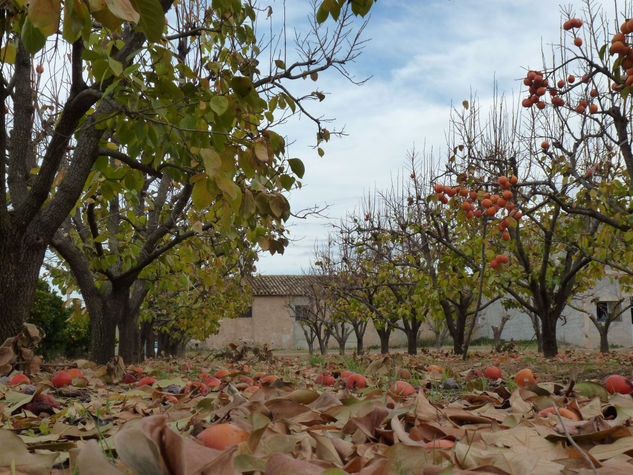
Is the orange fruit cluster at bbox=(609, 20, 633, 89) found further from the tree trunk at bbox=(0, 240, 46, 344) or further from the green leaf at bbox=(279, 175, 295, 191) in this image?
the tree trunk at bbox=(0, 240, 46, 344)

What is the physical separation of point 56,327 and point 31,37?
17.2 metres

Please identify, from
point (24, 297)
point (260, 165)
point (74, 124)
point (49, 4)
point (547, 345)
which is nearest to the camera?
point (49, 4)

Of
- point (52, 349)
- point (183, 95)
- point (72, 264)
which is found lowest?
point (52, 349)

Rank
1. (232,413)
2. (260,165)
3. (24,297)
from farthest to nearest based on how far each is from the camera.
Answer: (24,297)
(260,165)
(232,413)

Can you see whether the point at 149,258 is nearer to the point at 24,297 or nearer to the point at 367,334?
the point at 24,297

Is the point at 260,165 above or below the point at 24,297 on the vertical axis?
above

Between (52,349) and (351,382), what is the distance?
17.3m

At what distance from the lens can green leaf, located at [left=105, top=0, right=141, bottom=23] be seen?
4.58 ft

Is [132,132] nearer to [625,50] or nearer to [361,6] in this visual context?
[361,6]

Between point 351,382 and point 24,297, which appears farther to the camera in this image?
point 24,297

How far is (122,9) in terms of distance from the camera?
1.43 metres

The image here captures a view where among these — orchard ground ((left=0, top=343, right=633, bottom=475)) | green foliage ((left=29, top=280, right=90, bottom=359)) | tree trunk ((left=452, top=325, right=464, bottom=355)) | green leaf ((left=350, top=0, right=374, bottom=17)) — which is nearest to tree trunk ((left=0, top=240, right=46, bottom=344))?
orchard ground ((left=0, top=343, right=633, bottom=475))

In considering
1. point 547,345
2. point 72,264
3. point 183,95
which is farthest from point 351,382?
point 547,345

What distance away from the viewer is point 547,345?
365 inches
